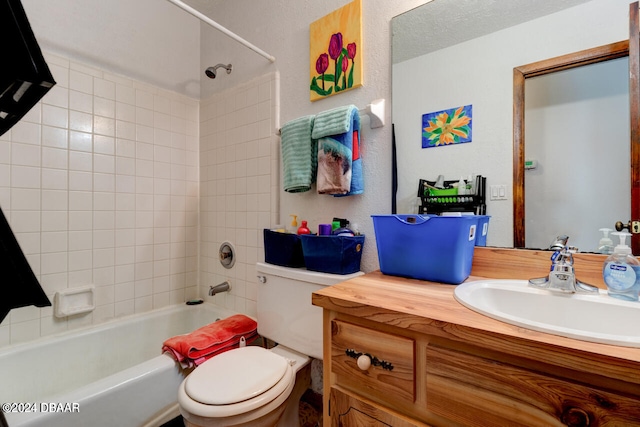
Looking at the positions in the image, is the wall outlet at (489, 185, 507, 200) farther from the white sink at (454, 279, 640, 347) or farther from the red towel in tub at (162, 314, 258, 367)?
the red towel in tub at (162, 314, 258, 367)

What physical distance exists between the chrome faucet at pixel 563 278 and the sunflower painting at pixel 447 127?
47 centimetres

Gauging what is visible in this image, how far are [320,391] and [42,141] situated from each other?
1.85 m

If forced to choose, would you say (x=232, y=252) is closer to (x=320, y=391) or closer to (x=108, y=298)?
(x=108, y=298)

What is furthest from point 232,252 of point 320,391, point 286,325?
point 320,391

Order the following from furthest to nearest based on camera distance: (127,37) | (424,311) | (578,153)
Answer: (127,37) < (578,153) < (424,311)

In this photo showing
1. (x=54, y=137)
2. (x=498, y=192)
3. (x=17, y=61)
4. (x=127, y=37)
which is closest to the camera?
(x=17, y=61)

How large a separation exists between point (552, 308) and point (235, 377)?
3.28 feet

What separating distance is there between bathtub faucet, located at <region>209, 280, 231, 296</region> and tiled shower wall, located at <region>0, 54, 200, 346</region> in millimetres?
287

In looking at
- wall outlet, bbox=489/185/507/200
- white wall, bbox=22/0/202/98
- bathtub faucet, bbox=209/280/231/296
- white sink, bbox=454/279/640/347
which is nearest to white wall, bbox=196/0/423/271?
white wall, bbox=22/0/202/98

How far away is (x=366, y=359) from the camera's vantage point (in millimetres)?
687

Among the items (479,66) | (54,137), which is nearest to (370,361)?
(479,66)

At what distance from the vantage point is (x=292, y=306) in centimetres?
124

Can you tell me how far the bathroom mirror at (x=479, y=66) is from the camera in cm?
87

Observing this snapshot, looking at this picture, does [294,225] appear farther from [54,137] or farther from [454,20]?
[54,137]
